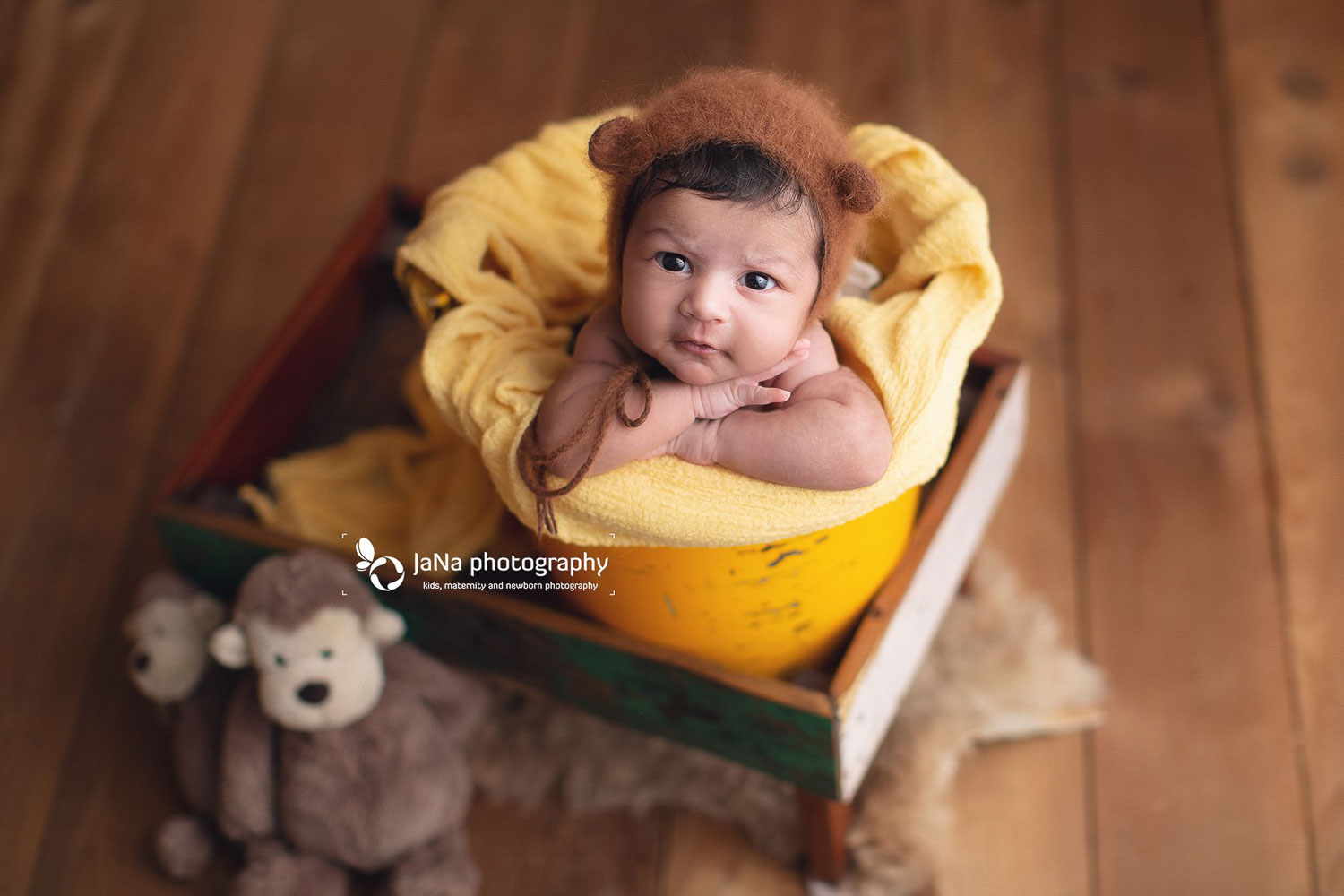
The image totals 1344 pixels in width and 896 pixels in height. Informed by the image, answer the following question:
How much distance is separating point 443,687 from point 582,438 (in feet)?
1.32

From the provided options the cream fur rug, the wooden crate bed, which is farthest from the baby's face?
the cream fur rug

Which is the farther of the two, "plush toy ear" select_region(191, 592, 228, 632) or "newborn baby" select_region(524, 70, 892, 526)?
"plush toy ear" select_region(191, 592, 228, 632)

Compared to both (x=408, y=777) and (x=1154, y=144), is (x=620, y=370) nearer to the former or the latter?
(x=408, y=777)

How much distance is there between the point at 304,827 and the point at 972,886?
0.61 meters

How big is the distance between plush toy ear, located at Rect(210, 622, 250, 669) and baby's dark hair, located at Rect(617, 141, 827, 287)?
511 mm

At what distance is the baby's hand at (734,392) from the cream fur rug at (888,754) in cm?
43

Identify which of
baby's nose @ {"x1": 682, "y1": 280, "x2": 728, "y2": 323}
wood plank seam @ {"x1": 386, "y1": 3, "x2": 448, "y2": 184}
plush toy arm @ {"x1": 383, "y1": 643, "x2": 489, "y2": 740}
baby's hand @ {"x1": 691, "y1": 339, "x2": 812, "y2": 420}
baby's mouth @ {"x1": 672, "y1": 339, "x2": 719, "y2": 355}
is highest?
wood plank seam @ {"x1": 386, "y1": 3, "x2": 448, "y2": 184}

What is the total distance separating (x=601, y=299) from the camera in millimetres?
933

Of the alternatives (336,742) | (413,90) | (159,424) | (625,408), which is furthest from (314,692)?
(413,90)

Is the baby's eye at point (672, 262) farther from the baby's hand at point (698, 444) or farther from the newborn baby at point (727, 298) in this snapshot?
the baby's hand at point (698, 444)

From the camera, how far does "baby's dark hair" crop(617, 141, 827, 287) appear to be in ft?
2.17

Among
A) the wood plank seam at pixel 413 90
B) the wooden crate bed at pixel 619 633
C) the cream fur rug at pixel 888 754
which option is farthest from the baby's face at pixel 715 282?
the wood plank seam at pixel 413 90

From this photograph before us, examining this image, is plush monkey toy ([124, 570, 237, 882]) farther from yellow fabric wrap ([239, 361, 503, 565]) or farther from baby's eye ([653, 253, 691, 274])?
baby's eye ([653, 253, 691, 274])

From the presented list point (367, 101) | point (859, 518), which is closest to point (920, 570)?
point (859, 518)
